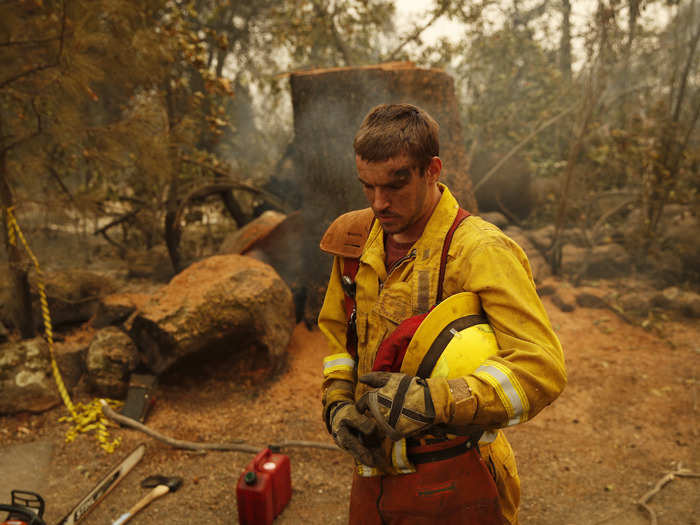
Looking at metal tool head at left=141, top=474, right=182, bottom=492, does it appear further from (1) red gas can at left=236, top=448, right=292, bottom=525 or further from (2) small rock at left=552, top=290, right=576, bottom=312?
(2) small rock at left=552, top=290, right=576, bottom=312

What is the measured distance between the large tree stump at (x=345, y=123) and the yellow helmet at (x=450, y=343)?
11.9ft

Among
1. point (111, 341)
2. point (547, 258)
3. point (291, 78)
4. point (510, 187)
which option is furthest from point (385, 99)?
point (510, 187)

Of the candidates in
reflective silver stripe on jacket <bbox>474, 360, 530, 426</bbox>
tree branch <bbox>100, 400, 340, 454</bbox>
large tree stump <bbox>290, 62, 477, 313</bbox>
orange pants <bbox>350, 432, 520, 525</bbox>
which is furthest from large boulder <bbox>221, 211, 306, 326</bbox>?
→ reflective silver stripe on jacket <bbox>474, 360, 530, 426</bbox>

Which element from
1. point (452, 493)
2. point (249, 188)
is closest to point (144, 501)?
point (452, 493)

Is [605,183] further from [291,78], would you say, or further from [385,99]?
[291,78]

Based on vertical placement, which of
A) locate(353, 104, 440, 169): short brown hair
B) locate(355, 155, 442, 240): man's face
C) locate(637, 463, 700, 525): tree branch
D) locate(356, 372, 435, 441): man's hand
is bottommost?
locate(637, 463, 700, 525): tree branch

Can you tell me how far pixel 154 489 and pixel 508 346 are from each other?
287 centimetres

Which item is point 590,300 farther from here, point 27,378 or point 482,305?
point 27,378

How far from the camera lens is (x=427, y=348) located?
1.40 meters

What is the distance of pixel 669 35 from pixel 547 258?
16.3ft

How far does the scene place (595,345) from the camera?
5609 mm

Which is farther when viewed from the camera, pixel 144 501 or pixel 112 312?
pixel 112 312

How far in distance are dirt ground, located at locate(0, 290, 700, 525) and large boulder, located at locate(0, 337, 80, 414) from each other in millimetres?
114

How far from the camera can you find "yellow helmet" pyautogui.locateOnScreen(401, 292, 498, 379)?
136 centimetres
